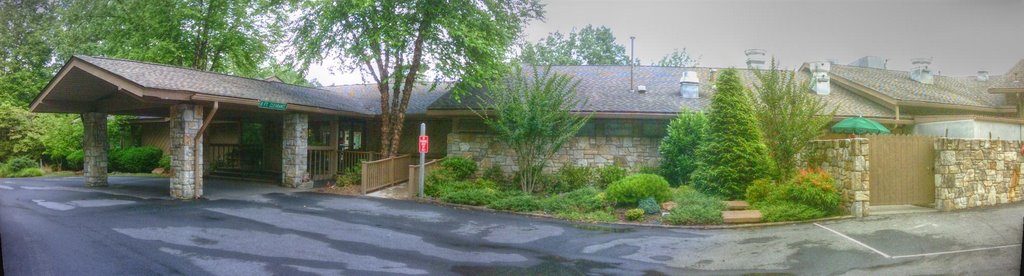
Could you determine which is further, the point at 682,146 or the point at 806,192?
the point at 682,146

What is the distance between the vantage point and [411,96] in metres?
17.8

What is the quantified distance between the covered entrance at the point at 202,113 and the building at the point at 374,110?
0.03m

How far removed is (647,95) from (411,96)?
320 inches

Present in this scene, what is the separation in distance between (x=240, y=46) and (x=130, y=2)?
3709 mm

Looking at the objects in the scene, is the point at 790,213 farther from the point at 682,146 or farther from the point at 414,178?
the point at 414,178

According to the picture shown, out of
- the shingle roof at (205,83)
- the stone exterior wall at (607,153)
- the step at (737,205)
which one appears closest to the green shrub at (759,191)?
the step at (737,205)

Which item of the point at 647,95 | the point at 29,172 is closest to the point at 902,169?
the point at 647,95

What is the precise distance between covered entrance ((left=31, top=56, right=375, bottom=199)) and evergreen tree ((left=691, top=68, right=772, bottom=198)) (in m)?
9.79

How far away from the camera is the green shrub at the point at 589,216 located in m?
8.84

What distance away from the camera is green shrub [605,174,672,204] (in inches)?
377

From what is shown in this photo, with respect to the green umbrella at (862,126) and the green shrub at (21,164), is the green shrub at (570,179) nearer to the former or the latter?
the green umbrella at (862,126)

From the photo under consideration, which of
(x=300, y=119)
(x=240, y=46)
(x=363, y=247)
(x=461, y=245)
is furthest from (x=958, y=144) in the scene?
(x=240, y=46)

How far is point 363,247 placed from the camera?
6.42 metres

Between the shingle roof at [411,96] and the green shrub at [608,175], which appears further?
the shingle roof at [411,96]
